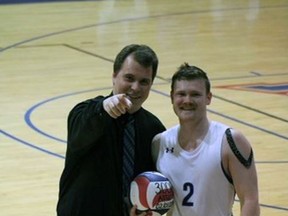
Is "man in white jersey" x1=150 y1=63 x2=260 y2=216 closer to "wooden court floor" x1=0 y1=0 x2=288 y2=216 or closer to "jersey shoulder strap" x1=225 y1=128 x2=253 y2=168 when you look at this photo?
"jersey shoulder strap" x1=225 y1=128 x2=253 y2=168

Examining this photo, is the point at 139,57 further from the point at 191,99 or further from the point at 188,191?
the point at 188,191

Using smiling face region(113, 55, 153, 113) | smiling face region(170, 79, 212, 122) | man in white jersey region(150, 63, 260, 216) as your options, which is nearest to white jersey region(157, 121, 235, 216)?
man in white jersey region(150, 63, 260, 216)

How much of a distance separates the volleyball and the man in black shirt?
116 mm

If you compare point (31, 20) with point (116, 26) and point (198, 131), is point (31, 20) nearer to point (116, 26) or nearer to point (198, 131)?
point (116, 26)

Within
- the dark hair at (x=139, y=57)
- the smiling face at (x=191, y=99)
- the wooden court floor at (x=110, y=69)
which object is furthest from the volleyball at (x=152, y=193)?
the wooden court floor at (x=110, y=69)

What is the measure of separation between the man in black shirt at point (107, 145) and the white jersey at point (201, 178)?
24 cm

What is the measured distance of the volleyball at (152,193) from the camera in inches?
171

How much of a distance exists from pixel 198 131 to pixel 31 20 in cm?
1373

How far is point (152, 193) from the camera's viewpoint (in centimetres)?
435

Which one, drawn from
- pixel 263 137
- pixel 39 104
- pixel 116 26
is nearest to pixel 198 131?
pixel 263 137

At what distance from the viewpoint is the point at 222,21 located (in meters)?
17.8

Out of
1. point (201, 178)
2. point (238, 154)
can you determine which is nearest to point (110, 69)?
point (201, 178)

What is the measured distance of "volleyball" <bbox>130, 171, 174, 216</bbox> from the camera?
4.34 meters

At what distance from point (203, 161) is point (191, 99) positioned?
325 millimetres
